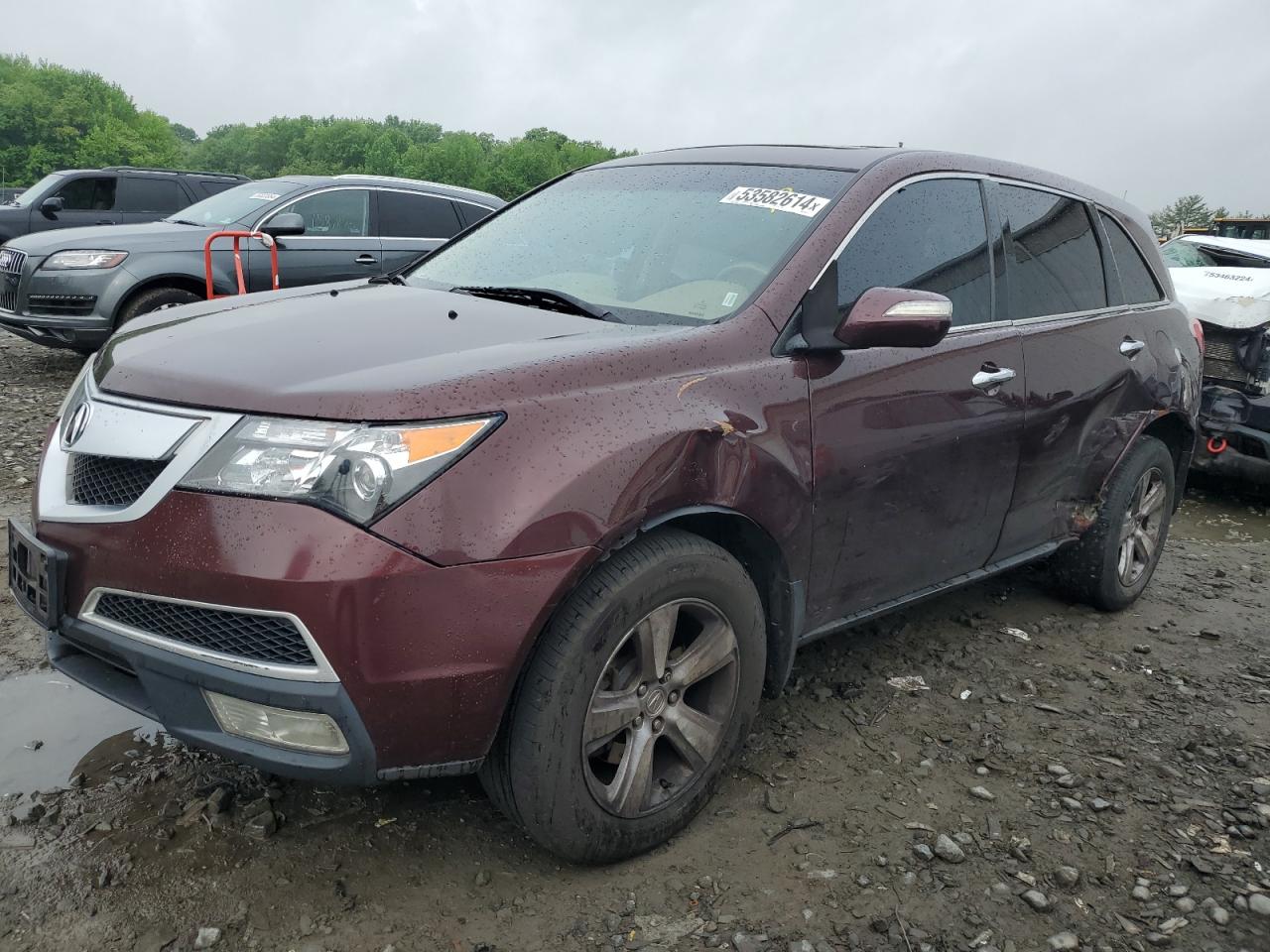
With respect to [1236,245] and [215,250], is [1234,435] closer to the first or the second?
[1236,245]

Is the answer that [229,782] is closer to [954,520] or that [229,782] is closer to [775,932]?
[775,932]

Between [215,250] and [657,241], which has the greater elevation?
[657,241]

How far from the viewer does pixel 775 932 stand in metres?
2.28

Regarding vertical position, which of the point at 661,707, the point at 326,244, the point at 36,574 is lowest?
the point at 661,707

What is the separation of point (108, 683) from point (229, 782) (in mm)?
595

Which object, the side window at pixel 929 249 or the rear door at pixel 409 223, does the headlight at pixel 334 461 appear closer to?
the side window at pixel 929 249

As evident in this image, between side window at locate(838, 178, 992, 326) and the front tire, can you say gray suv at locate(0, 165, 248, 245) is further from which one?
the front tire

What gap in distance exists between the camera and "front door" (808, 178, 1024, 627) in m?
2.78

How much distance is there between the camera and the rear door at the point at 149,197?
1239 cm

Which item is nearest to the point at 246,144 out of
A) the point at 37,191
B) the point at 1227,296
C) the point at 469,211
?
the point at 37,191

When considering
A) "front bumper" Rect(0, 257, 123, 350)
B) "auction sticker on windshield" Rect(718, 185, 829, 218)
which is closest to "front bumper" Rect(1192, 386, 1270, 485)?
"auction sticker on windshield" Rect(718, 185, 829, 218)

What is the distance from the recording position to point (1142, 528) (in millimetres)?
4402

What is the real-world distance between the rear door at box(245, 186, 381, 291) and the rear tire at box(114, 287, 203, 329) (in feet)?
1.74

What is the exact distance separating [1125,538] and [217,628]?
3584 millimetres
